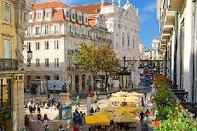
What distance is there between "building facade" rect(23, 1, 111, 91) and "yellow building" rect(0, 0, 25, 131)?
41952mm

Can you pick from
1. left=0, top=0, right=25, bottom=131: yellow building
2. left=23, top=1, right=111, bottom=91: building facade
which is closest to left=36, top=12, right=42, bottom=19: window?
left=23, top=1, right=111, bottom=91: building facade

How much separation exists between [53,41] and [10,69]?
46.4 meters

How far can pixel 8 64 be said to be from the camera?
1248 inches

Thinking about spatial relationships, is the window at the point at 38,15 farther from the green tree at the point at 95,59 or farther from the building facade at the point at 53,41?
the green tree at the point at 95,59

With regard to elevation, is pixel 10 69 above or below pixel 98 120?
above

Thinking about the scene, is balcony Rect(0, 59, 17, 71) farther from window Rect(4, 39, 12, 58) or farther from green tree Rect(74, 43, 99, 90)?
green tree Rect(74, 43, 99, 90)

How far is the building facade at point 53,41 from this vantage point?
77113 mm

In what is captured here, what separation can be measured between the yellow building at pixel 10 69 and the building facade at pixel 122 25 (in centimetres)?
5407

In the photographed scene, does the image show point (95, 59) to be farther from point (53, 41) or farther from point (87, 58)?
point (53, 41)

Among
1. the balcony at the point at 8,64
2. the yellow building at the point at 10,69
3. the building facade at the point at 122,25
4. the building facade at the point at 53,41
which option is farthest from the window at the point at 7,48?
the building facade at the point at 122,25

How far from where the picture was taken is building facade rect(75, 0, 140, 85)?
95375mm

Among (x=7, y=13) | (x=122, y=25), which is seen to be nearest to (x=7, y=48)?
(x=7, y=13)

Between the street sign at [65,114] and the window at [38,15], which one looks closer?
the street sign at [65,114]

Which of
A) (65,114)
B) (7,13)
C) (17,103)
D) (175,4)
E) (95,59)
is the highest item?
(7,13)
